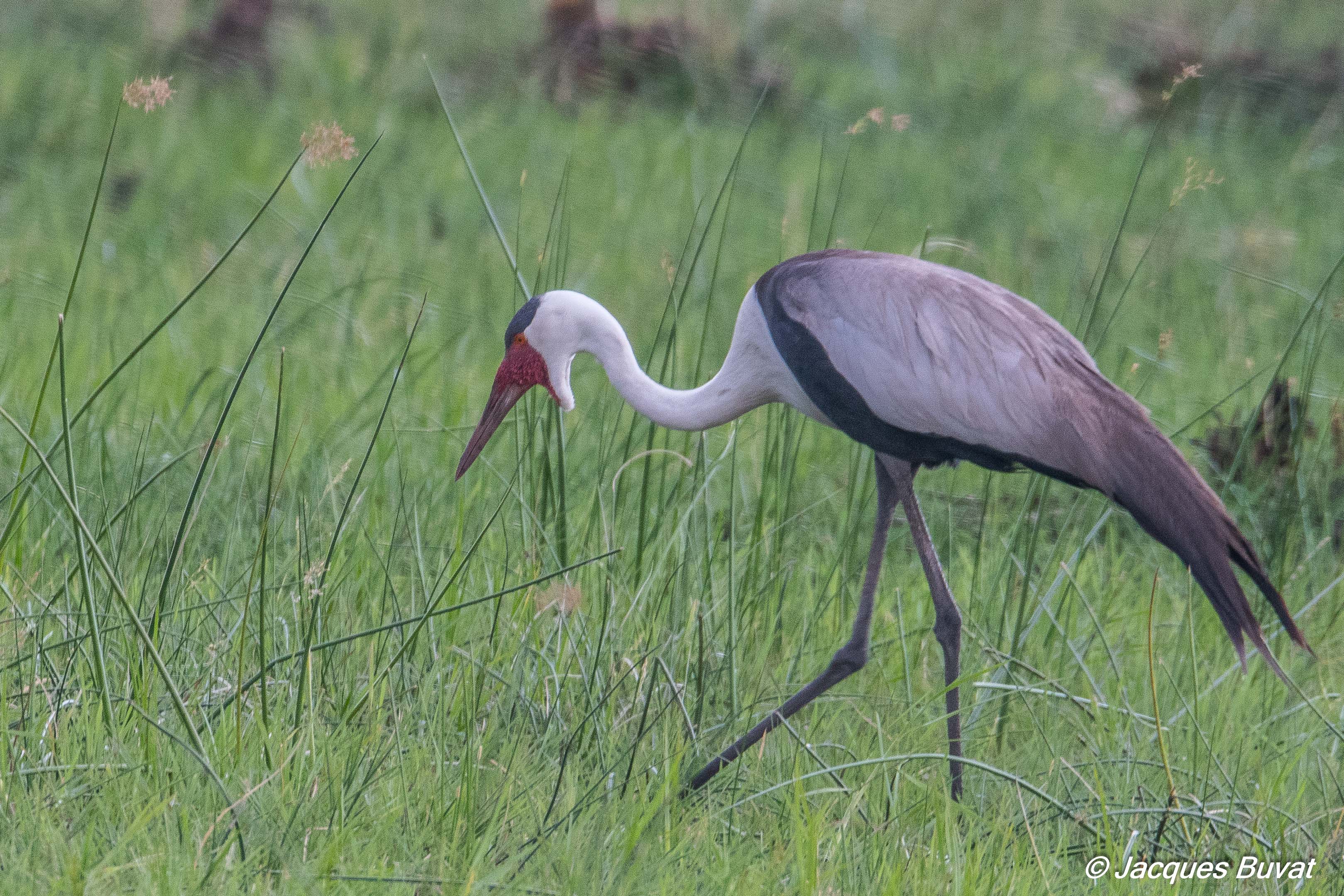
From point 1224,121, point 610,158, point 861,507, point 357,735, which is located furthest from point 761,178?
point 357,735

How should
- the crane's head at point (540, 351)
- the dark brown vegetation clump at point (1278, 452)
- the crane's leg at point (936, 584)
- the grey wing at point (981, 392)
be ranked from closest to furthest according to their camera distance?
the grey wing at point (981, 392) → the crane's leg at point (936, 584) → the crane's head at point (540, 351) → the dark brown vegetation clump at point (1278, 452)

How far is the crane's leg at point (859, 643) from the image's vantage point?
9.79 ft

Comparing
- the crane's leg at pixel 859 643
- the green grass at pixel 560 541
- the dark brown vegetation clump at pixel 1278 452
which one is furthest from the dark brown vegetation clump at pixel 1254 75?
the crane's leg at pixel 859 643

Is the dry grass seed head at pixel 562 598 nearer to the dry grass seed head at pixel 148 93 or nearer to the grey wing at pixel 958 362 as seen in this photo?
the grey wing at pixel 958 362

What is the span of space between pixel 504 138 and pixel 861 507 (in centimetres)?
414

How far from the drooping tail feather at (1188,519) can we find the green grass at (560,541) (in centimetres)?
10

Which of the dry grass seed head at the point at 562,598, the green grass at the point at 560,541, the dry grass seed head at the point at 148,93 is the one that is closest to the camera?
the dry grass seed head at the point at 148,93

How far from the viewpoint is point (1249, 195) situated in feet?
23.5

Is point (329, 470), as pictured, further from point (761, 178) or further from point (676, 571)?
point (761, 178)

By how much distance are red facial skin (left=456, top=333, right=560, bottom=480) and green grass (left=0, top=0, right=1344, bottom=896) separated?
58 millimetres

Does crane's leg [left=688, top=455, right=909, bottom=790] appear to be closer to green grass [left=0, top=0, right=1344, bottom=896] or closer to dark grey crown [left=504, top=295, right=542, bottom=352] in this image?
green grass [left=0, top=0, right=1344, bottom=896]

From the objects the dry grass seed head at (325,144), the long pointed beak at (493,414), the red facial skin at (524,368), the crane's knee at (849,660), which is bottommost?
the crane's knee at (849,660)

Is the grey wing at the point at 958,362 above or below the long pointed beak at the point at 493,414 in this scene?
above

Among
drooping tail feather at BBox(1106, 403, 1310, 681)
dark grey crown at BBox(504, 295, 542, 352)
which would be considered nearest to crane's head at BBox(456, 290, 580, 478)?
dark grey crown at BBox(504, 295, 542, 352)
